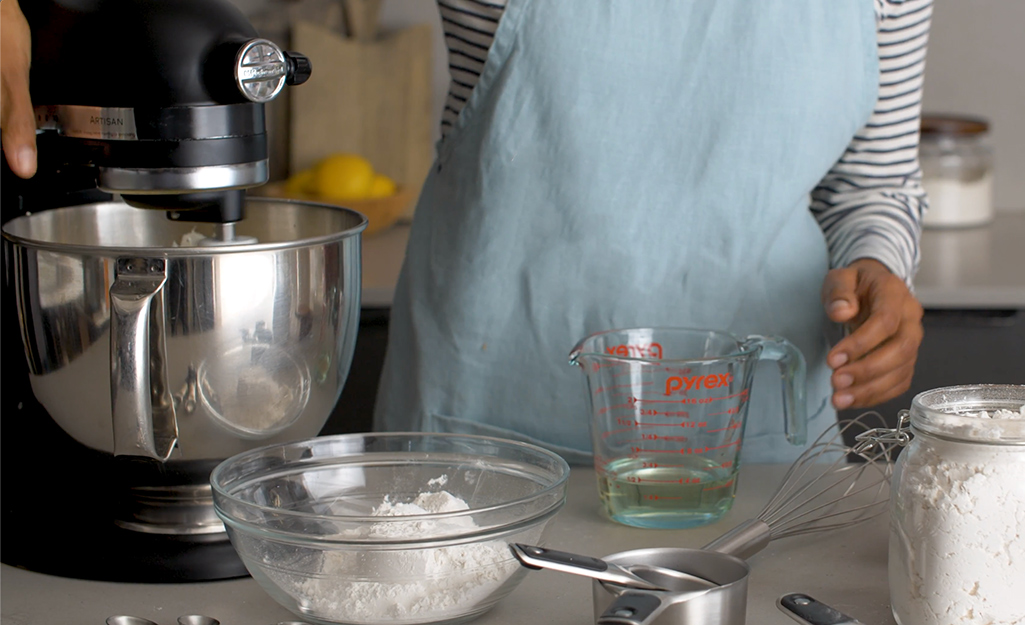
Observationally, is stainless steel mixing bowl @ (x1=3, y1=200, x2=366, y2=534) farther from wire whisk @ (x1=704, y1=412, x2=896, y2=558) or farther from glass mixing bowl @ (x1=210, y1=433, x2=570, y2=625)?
wire whisk @ (x1=704, y1=412, x2=896, y2=558)

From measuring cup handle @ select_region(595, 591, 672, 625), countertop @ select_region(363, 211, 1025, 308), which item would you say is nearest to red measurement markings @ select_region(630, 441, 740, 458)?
measuring cup handle @ select_region(595, 591, 672, 625)

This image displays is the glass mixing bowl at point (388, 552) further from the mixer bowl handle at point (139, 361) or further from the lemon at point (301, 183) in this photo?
the lemon at point (301, 183)

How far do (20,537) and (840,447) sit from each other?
0.57 meters

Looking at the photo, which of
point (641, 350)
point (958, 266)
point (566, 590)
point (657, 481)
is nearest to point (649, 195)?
point (641, 350)

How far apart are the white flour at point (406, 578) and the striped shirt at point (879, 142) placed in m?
0.46

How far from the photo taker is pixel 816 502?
0.74m

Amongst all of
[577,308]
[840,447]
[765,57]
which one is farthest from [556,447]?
[765,57]

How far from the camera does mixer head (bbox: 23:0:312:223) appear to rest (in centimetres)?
62

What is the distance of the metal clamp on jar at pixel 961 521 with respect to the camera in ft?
1.64

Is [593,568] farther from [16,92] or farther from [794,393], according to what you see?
[16,92]

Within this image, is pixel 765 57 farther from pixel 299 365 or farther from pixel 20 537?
pixel 20 537

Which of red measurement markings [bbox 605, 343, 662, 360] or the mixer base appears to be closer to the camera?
the mixer base

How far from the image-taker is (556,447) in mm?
926

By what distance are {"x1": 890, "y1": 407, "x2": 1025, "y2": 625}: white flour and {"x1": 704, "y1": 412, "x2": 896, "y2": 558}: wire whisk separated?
0.12m
